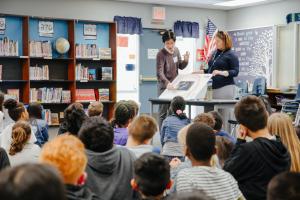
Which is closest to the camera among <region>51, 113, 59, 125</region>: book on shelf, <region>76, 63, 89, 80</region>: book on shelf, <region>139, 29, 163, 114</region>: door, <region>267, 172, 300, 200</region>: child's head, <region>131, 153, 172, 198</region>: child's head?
<region>267, 172, 300, 200</region>: child's head

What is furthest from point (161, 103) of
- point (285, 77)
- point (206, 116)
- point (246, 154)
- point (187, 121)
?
point (285, 77)

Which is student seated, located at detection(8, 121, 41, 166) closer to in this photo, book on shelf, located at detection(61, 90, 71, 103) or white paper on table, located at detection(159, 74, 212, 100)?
white paper on table, located at detection(159, 74, 212, 100)

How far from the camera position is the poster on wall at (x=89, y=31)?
8.73m

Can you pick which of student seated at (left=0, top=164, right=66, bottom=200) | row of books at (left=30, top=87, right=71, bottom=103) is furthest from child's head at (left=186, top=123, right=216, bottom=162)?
row of books at (left=30, top=87, right=71, bottom=103)

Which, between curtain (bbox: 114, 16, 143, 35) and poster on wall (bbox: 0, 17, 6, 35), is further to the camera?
curtain (bbox: 114, 16, 143, 35)

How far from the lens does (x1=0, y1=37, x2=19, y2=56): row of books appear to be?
25.2 ft

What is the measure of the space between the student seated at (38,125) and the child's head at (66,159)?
2600 mm

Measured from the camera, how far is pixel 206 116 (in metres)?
3.43

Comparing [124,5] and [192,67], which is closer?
[124,5]

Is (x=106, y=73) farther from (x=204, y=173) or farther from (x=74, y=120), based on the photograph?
(x=204, y=173)

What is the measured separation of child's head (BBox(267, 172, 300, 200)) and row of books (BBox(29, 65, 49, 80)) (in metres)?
7.15

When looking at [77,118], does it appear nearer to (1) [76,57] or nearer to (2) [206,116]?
(2) [206,116]

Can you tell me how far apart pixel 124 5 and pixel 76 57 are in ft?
5.88

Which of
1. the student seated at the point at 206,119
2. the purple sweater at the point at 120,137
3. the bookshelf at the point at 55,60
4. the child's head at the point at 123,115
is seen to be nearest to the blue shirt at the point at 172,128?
the child's head at the point at 123,115
